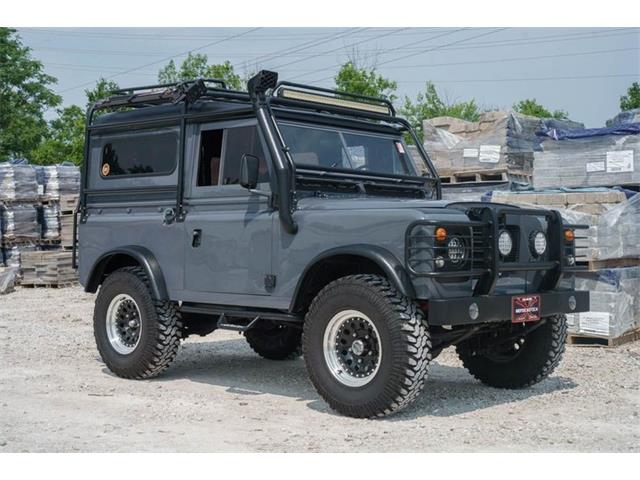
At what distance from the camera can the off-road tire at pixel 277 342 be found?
983 centimetres

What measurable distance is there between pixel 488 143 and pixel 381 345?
22.5ft

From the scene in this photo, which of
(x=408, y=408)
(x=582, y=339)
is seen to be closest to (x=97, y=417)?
(x=408, y=408)

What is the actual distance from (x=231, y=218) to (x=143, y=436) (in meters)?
2.18

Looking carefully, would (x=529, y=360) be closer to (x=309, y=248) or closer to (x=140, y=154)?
(x=309, y=248)

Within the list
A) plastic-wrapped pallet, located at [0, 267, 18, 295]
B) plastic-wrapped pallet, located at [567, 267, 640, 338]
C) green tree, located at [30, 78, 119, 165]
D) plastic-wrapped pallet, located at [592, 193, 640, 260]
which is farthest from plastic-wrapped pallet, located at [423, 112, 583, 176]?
green tree, located at [30, 78, 119, 165]

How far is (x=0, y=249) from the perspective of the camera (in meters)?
20.2

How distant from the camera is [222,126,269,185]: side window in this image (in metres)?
7.87

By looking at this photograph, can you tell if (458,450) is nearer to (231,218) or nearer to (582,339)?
(231,218)

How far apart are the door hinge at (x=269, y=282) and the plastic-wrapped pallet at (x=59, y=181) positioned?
43.6 feet

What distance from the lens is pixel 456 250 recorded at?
22.2 feet

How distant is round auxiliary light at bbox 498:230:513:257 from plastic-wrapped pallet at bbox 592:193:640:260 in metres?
3.43

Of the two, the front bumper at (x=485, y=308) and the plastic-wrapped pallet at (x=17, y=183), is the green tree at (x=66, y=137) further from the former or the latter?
the front bumper at (x=485, y=308)

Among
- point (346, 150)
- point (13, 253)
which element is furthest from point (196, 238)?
point (13, 253)

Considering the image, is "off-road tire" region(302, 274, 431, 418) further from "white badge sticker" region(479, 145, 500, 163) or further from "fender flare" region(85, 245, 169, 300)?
"white badge sticker" region(479, 145, 500, 163)
